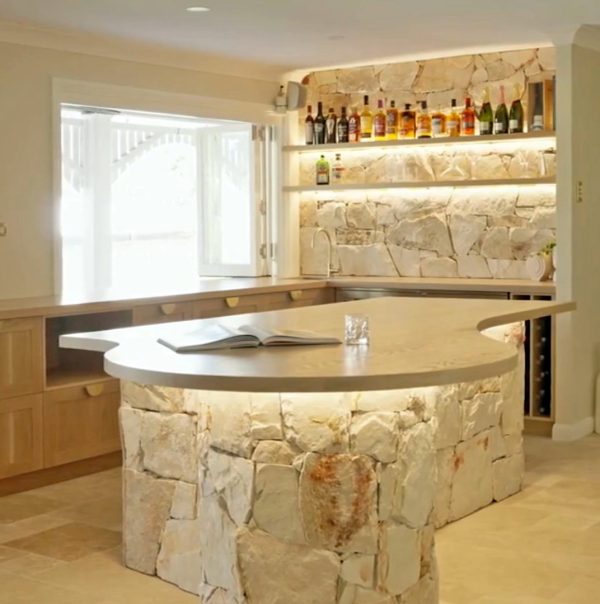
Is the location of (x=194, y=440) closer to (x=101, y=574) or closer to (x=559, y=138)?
(x=101, y=574)

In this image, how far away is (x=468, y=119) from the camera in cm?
692

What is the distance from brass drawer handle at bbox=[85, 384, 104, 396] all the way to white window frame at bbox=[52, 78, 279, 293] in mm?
809

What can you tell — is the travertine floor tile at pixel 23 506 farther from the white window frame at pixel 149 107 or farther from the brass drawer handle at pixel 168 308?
the white window frame at pixel 149 107

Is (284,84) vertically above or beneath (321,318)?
above

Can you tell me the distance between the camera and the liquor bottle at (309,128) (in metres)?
7.55

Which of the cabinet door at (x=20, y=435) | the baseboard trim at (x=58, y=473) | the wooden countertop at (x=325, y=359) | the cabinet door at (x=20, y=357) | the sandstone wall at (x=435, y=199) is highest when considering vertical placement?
the sandstone wall at (x=435, y=199)

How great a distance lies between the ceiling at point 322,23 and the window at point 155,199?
0.78 m

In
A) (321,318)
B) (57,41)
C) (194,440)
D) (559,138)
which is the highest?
(57,41)

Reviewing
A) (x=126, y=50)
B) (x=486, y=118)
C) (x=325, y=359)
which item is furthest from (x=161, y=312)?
(x=325, y=359)

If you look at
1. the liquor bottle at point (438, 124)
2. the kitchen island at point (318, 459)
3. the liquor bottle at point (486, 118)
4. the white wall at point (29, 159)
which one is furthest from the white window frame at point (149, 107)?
the kitchen island at point (318, 459)

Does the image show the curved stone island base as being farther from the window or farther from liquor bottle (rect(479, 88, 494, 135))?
liquor bottle (rect(479, 88, 494, 135))

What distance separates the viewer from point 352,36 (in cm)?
615

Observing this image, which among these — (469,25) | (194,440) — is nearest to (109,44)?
(469,25)

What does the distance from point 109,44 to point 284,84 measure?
1.63 m
